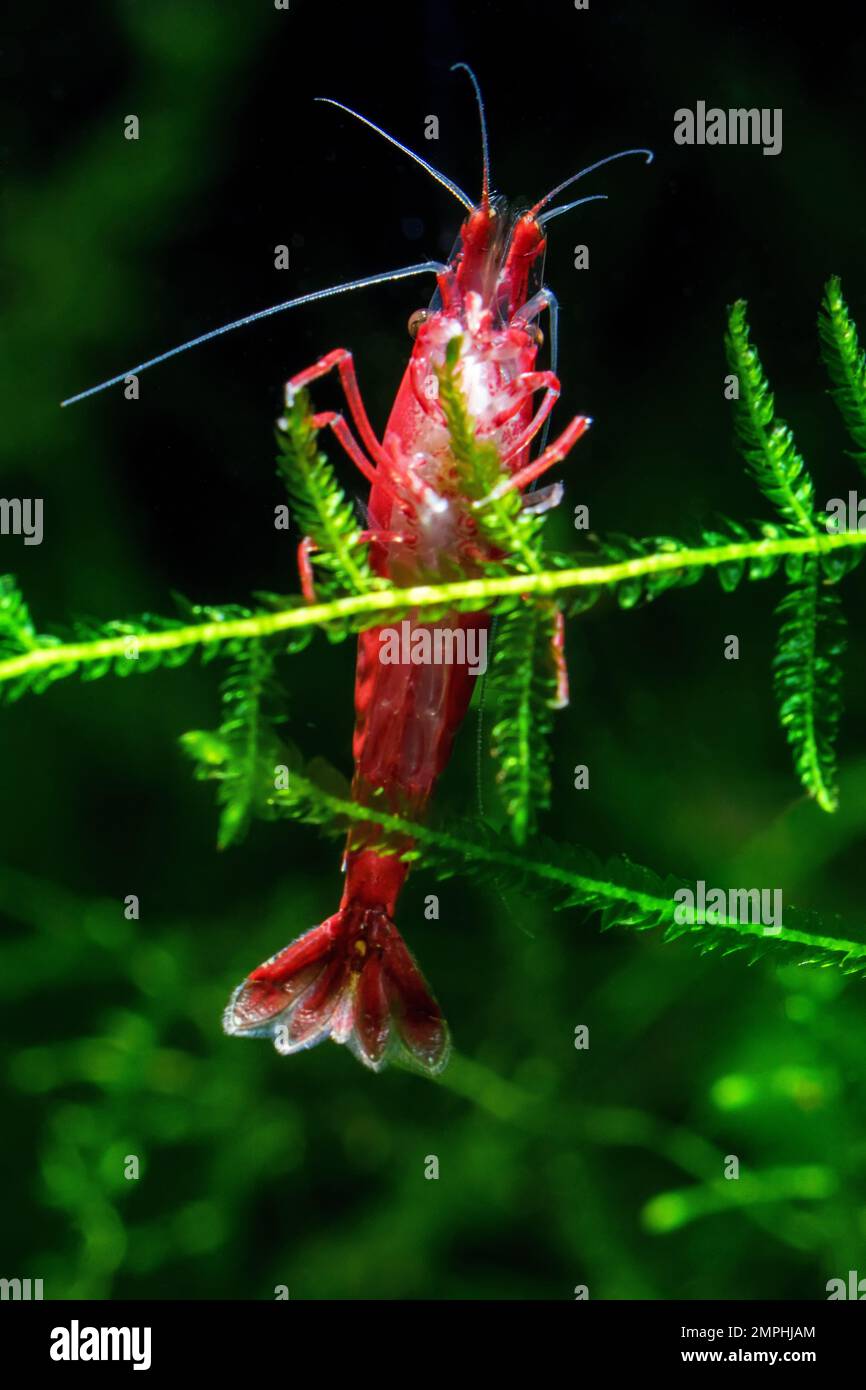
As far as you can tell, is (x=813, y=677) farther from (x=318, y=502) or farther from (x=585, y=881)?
(x=318, y=502)

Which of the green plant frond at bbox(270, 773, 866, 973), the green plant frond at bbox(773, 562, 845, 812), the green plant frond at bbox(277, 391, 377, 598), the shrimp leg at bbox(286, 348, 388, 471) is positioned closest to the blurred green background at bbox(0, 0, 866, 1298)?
the shrimp leg at bbox(286, 348, 388, 471)

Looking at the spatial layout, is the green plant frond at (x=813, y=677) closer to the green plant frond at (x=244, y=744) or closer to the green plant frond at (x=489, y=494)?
the green plant frond at (x=489, y=494)

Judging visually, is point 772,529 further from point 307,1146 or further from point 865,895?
point 307,1146

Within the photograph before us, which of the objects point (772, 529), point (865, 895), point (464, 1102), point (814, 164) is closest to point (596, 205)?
point (814, 164)

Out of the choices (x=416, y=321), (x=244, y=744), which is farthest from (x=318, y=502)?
(x=416, y=321)

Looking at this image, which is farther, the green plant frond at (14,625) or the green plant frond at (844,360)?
the green plant frond at (844,360)

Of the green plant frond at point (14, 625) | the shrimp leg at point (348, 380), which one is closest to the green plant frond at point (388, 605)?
the green plant frond at point (14, 625)

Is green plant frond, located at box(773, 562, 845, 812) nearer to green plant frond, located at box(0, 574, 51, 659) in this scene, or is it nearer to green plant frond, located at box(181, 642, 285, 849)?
green plant frond, located at box(181, 642, 285, 849)
